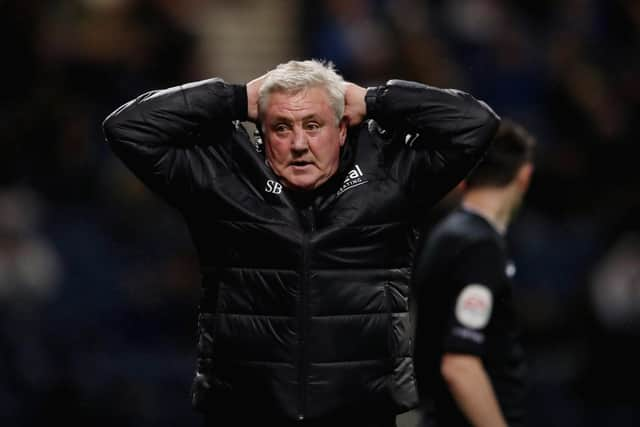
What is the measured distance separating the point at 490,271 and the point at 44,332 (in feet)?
12.1

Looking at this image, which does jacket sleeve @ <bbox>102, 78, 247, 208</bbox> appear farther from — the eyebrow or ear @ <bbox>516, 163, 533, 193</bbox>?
ear @ <bbox>516, 163, 533, 193</bbox>

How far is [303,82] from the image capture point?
3693 mm

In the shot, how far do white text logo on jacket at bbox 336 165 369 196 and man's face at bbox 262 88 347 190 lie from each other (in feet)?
0.20

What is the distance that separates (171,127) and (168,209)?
14.3 ft

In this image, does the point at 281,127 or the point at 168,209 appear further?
the point at 168,209

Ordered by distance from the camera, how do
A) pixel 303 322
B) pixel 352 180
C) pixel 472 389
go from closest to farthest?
pixel 303 322
pixel 352 180
pixel 472 389

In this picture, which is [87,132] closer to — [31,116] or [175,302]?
[31,116]

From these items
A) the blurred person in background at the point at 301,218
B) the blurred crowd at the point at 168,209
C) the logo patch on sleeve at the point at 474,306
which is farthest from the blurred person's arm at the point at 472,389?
the blurred crowd at the point at 168,209

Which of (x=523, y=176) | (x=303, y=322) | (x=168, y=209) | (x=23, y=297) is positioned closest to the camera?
(x=303, y=322)

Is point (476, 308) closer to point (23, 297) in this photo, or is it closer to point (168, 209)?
point (23, 297)

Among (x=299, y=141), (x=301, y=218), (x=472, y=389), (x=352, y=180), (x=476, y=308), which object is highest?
(x=299, y=141)

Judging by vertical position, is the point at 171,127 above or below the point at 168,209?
above

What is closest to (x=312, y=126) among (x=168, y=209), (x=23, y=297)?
(x=23, y=297)

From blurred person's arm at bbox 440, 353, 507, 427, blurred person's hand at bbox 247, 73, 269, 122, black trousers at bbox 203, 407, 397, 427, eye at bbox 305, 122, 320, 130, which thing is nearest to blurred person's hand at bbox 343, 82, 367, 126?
eye at bbox 305, 122, 320, 130
